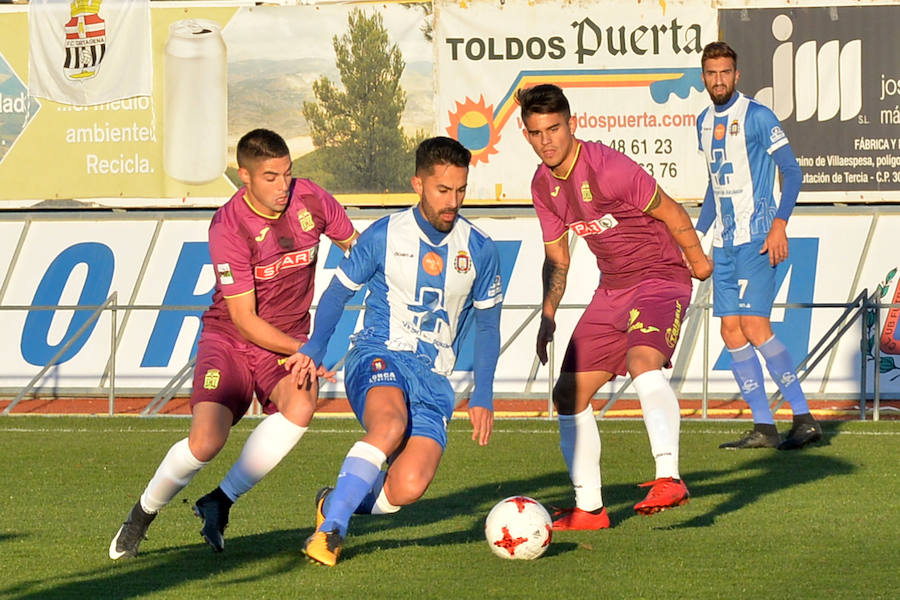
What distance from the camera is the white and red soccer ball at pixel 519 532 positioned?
6.80 metres

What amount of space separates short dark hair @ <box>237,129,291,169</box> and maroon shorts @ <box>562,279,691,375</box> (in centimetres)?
186

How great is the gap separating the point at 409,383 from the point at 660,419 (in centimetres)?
132

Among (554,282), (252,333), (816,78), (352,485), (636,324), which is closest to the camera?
(352,485)

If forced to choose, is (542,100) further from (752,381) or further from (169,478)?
(752,381)

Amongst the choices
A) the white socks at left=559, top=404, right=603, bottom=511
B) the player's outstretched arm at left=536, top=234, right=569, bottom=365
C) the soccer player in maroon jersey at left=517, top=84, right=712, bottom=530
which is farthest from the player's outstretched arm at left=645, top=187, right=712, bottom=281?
the white socks at left=559, top=404, right=603, bottom=511

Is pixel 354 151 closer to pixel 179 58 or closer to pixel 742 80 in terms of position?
pixel 179 58

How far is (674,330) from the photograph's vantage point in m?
7.84

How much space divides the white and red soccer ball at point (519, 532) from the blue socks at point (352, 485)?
1.97ft

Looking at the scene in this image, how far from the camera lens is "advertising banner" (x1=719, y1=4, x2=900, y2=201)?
688 inches

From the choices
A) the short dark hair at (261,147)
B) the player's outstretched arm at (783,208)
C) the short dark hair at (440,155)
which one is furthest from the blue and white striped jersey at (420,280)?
the player's outstretched arm at (783,208)

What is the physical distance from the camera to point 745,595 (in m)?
6.03

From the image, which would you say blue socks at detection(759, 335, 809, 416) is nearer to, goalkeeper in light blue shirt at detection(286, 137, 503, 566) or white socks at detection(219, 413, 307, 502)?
goalkeeper in light blue shirt at detection(286, 137, 503, 566)

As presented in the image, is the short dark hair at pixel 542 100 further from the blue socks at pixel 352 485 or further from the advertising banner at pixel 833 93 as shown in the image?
the advertising banner at pixel 833 93

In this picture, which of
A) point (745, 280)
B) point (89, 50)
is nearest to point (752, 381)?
point (745, 280)
